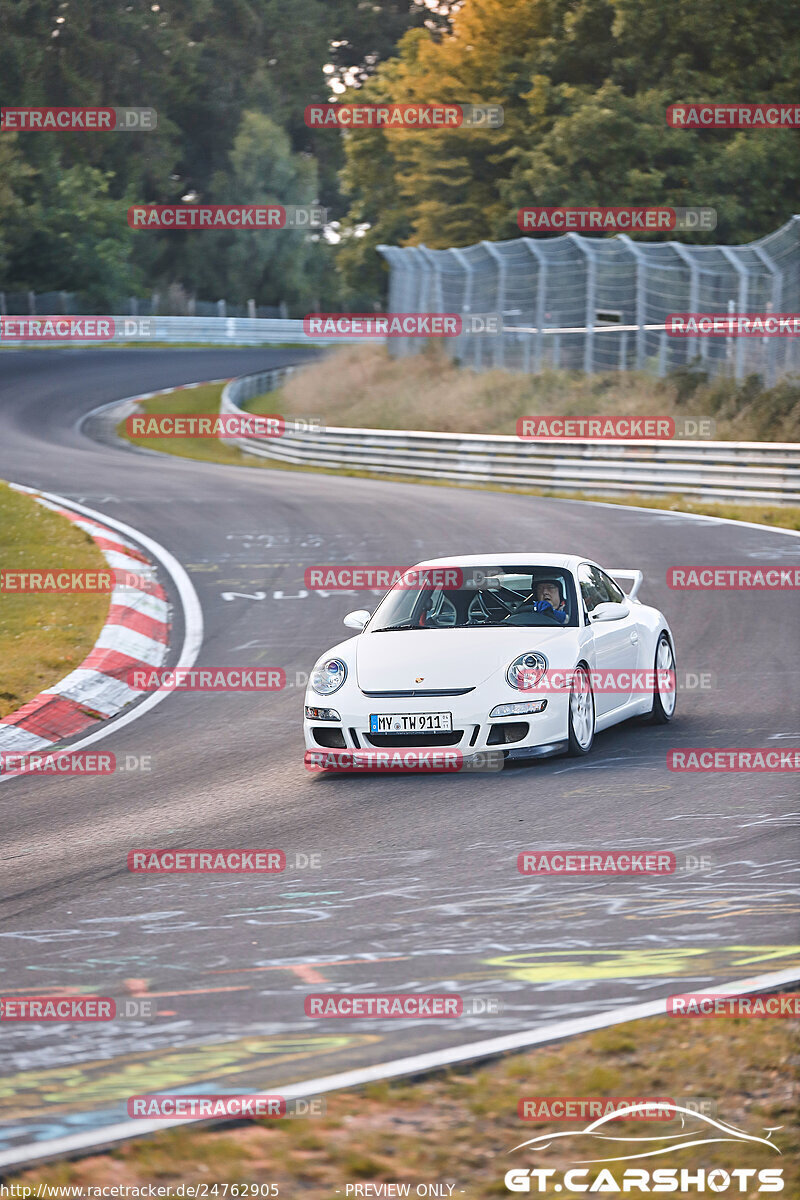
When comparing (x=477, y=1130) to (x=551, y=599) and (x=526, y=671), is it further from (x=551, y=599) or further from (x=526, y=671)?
(x=551, y=599)

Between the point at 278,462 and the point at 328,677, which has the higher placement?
the point at 278,462

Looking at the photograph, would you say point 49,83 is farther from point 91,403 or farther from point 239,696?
point 239,696

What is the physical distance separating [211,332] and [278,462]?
105 ft

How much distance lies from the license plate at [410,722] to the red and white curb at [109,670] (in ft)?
9.30

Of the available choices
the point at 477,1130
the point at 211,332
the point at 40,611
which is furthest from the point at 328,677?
the point at 211,332

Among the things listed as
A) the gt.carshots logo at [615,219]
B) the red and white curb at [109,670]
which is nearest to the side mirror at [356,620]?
the red and white curb at [109,670]

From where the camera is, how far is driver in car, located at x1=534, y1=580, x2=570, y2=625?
414 inches

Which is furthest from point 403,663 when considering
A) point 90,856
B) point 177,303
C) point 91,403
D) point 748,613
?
point 177,303

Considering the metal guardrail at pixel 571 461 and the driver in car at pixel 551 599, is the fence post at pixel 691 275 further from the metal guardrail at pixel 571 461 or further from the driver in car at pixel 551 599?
the driver in car at pixel 551 599

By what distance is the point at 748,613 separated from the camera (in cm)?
1544

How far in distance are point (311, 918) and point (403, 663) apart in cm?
333

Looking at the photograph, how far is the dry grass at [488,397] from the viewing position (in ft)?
89.4

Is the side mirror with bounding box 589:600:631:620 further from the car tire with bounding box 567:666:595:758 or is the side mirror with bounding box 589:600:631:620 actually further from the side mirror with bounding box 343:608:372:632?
the side mirror with bounding box 343:608:372:632

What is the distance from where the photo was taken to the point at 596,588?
1120 cm
